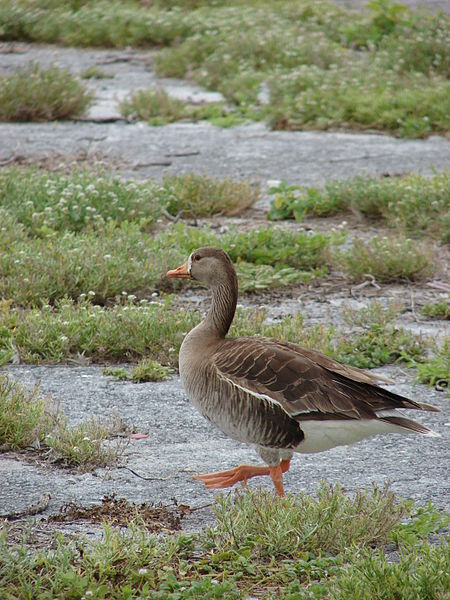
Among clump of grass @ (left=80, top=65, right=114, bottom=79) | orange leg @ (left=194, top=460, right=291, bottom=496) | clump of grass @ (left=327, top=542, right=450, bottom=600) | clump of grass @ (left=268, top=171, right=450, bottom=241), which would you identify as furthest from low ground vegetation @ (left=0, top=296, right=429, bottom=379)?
clump of grass @ (left=80, top=65, right=114, bottom=79)

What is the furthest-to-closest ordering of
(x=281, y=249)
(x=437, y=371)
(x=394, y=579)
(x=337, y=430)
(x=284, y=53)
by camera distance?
(x=284, y=53) → (x=281, y=249) → (x=437, y=371) → (x=337, y=430) → (x=394, y=579)

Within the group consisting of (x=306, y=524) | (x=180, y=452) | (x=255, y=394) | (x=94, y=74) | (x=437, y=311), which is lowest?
(x=94, y=74)

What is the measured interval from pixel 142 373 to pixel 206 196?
4128 millimetres

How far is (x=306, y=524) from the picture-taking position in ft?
14.3

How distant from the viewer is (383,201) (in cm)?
1030

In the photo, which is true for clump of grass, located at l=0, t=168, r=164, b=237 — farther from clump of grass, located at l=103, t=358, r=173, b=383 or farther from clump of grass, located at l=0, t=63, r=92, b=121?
clump of grass, located at l=0, t=63, r=92, b=121

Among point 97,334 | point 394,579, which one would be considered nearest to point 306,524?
point 394,579

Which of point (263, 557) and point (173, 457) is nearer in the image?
point (263, 557)

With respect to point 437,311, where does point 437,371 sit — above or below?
above

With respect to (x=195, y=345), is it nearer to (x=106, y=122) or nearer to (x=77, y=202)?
(x=77, y=202)

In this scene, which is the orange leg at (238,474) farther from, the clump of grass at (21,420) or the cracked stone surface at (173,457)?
the clump of grass at (21,420)

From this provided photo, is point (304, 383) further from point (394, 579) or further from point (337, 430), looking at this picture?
Answer: point (394, 579)

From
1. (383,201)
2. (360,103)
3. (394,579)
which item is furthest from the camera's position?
(360,103)

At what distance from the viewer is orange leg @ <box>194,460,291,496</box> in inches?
199
